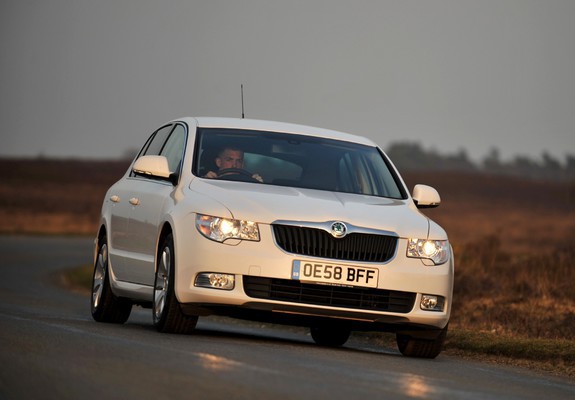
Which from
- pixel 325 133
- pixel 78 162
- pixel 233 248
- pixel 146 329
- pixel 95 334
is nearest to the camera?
pixel 95 334

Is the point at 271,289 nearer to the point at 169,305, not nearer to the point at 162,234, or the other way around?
the point at 169,305

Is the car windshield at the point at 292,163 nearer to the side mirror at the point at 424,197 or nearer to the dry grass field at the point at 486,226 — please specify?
the side mirror at the point at 424,197

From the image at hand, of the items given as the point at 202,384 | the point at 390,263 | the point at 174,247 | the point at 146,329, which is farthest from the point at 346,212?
the point at 202,384

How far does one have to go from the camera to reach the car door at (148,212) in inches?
471

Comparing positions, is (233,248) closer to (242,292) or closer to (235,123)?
(242,292)

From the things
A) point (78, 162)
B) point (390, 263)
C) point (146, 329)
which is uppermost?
point (390, 263)

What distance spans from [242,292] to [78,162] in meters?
118

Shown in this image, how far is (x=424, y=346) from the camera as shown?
11.9 m

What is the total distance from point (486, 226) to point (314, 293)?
2474 inches

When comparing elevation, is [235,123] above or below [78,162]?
above

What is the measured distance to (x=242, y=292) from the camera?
11.0 meters

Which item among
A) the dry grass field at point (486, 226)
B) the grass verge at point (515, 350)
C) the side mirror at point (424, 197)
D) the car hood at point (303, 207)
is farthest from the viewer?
the dry grass field at point (486, 226)

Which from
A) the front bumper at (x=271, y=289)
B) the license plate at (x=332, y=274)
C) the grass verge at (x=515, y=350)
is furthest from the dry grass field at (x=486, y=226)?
the license plate at (x=332, y=274)

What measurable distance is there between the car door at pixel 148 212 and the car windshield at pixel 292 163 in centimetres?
28
